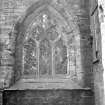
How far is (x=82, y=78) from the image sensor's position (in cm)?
779

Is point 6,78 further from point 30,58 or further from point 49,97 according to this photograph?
point 49,97

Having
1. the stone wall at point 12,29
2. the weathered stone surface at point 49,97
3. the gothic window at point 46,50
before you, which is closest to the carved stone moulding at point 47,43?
the gothic window at point 46,50

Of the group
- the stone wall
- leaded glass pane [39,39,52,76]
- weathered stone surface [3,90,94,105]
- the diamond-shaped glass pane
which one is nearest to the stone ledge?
the stone wall

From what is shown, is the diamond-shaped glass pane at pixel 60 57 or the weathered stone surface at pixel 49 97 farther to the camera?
the diamond-shaped glass pane at pixel 60 57

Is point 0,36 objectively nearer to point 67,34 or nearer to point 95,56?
point 67,34

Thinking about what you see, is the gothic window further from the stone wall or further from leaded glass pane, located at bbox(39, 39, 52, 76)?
the stone wall

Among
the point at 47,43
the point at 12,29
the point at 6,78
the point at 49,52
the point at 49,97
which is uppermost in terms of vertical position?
the point at 12,29

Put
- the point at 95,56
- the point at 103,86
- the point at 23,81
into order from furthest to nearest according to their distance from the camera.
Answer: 1. the point at 23,81
2. the point at 95,56
3. the point at 103,86

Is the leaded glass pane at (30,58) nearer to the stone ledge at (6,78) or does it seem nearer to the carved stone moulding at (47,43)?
the carved stone moulding at (47,43)

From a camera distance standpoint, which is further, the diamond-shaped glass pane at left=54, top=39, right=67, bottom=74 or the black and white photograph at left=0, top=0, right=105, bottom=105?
the diamond-shaped glass pane at left=54, top=39, right=67, bottom=74

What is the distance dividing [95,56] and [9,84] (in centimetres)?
323

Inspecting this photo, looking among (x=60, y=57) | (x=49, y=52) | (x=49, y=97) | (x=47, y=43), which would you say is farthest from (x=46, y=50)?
(x=49, y=97)

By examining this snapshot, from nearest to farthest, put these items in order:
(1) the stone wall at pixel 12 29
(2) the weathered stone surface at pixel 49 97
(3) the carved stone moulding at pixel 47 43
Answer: (2) the weathered stone surface at pixel 49 97, (1) the stone wall at pixel 12 29, (3) the carved stone moulding at pixel 47 43

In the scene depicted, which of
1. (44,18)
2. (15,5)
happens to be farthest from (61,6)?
(15,5)
